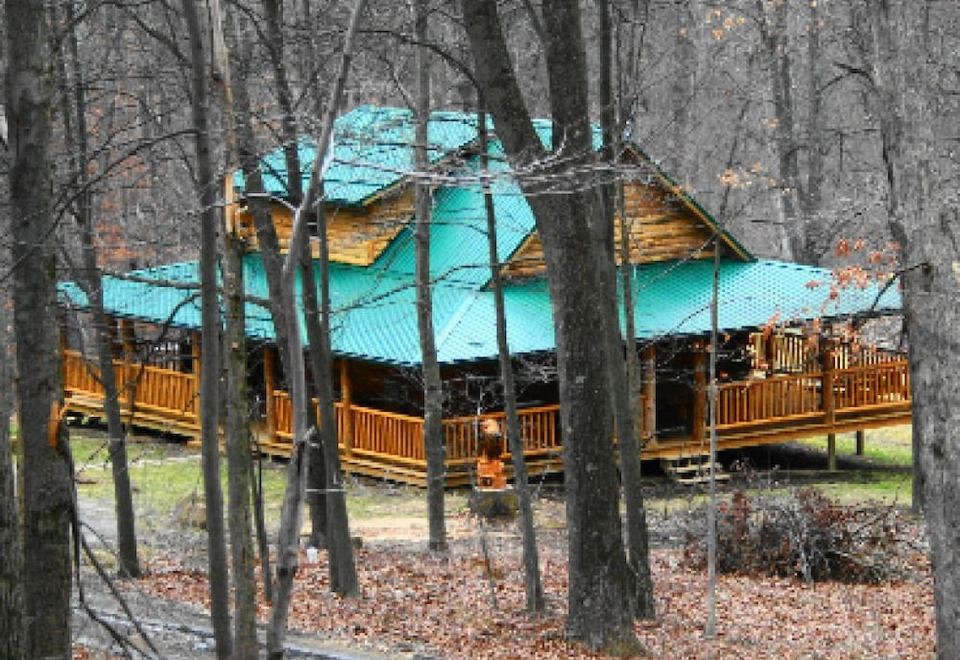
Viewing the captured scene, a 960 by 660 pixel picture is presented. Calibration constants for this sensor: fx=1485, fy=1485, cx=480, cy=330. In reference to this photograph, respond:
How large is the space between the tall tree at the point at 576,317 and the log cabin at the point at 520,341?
1211 cm

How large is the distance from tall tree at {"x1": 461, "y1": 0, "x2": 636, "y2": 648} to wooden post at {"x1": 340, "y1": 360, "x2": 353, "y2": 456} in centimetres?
1510

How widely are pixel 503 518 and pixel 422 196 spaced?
23.2 ft

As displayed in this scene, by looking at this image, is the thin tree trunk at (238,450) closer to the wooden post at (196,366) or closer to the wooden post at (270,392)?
the wooden post at (270,392)

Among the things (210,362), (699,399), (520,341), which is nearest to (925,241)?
(210,362)

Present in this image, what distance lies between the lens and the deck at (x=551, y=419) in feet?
91.2

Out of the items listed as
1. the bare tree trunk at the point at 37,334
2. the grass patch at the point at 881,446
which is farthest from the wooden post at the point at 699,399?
the bare tree trunk at the point at 37,334

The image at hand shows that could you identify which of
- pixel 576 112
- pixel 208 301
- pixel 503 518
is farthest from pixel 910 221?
pixel 503 518

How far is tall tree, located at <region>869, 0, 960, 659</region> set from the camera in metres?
11.5

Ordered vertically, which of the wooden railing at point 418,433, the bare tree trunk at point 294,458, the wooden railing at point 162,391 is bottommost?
the wooden railing at point 418,433

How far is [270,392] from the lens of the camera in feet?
99.2

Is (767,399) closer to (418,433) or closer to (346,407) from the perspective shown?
(418,433)

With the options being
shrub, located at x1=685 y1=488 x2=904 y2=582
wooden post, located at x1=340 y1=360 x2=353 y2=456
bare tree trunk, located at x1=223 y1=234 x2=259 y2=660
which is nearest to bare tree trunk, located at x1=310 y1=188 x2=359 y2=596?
bare tree trunk, located at x1=223 y1=234 x2=259 y2=660

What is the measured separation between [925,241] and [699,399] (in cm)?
1784

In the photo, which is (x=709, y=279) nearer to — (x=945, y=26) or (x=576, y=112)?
(x=945, y=26)
